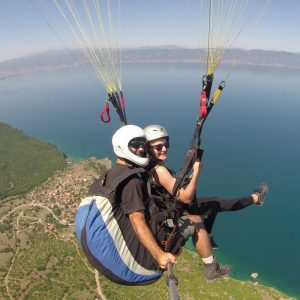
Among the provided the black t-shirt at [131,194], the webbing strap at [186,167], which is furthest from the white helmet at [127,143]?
the webbing strap at [186,167]

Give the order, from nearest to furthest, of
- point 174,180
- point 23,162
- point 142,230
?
point 142,230, point 174,180, point 23,162

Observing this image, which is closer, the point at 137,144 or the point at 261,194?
the point at 137,144

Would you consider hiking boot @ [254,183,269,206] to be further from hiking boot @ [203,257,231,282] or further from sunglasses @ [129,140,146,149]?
sunglasses @ [129,140,146,149]

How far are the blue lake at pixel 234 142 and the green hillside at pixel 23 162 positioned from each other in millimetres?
11641

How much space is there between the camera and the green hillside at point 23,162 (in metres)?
59.5

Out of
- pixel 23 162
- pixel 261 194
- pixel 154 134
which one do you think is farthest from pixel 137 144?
pixel 23 162

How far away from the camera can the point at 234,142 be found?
8988 centimetres

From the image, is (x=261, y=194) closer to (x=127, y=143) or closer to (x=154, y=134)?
(x=154, y=134)

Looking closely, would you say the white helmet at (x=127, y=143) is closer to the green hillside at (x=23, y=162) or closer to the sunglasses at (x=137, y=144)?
the sunglasses at (x=137, y=144)

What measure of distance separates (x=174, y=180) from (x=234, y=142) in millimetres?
88860

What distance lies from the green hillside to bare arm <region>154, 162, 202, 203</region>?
56339 mm

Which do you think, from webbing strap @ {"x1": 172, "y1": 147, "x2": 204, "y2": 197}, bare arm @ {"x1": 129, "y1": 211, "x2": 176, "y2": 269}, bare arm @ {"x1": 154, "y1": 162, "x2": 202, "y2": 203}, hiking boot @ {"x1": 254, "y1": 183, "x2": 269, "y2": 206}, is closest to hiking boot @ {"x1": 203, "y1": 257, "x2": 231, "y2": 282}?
bare arm @ {"x1": 154, "y1": 162, "x2": 202, "y2": 203}

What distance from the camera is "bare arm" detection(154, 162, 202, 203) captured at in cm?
427

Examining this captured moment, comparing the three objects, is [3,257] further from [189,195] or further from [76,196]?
[189,195]
